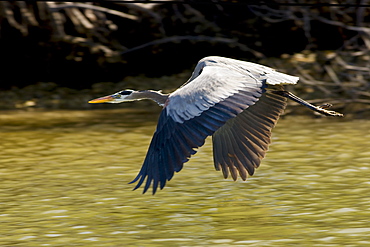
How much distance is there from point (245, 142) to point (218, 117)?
4.25 feet

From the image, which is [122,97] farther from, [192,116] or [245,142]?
[192,116]

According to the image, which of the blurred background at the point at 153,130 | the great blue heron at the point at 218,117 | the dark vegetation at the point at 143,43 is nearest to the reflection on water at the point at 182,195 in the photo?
the blurred background at the point at 153,130

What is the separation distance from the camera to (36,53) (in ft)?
45.5

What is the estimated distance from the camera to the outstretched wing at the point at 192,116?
17.6 feet

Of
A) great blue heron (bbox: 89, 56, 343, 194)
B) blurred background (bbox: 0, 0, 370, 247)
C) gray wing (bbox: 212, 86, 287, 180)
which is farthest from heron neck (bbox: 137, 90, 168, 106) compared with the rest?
blurred background (bbox: 0, 0, 370, 247)

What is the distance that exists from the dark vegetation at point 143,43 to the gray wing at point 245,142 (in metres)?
6.00

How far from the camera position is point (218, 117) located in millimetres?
5547

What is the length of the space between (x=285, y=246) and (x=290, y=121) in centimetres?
576

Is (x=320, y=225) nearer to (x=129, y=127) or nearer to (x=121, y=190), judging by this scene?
(x=121, y=190)

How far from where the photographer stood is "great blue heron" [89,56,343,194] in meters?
5.43

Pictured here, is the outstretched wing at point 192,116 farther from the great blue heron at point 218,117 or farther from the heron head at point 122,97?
the heron head at point 122,97

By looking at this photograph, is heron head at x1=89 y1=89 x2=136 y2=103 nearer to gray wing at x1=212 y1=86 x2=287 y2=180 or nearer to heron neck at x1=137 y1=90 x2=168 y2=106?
heron neck at x1=137 y1=90 x2=168 y2=106

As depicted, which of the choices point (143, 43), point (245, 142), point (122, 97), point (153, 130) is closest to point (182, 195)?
point (245, 142)

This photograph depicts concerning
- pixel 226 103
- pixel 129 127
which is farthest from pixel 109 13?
pixel 226 103
